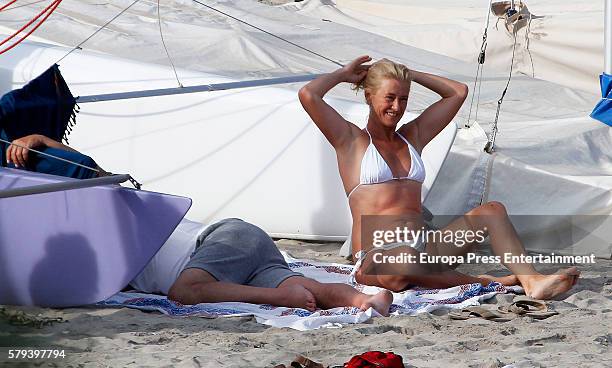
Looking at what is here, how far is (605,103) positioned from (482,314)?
1678mm

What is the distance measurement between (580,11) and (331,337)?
154 inches

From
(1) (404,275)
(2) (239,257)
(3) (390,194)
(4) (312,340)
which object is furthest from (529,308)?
(2) (239,257)

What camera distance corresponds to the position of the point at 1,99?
12.4ft

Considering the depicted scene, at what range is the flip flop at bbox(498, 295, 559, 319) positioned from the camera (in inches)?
127

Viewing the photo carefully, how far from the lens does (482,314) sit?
3.23m

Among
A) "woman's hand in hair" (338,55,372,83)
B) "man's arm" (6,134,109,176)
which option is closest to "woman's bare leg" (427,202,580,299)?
"woman's hand in hair" (338,55,372,83)

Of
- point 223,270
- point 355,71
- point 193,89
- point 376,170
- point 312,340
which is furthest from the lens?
point 193,89

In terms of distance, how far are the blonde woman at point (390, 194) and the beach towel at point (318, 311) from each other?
6cm

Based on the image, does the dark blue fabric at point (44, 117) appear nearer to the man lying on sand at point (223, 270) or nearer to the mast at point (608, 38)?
the man lying on sand at point (223, 270)

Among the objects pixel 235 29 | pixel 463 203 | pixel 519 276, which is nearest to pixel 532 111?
pixel 463 203

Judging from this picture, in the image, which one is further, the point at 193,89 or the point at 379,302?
the point at 193,89

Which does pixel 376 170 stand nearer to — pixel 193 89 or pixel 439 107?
pixel 439 107

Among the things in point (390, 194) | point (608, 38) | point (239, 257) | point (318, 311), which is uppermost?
point (608, 38)

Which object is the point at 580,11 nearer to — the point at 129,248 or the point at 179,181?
the point at 179,181
